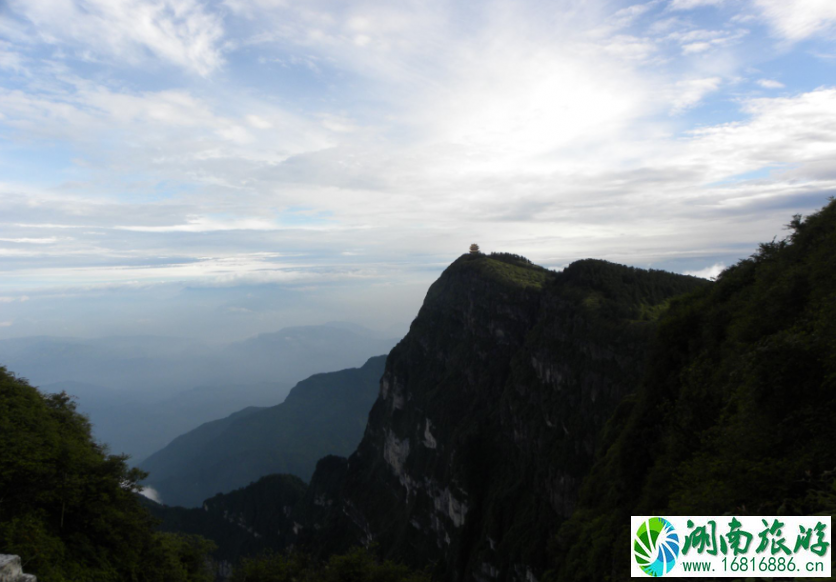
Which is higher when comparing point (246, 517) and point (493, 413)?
point (493, 413)

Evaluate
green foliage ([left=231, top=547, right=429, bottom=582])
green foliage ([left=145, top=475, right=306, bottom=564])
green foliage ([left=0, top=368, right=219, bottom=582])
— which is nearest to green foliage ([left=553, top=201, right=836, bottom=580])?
green foliage ([left=231, top=547, right=429, bottom=582])

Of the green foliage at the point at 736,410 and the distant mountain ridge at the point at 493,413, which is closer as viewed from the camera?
the green foliage at the point at 736,410

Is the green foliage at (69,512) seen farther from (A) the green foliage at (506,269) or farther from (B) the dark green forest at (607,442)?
(A) the green foliage at (506,269)

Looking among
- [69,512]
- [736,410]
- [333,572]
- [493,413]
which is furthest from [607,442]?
[493,413]

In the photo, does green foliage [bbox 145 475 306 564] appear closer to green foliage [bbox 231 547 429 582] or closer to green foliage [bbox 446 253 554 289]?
green foliage [bbox 446 253 554 289]

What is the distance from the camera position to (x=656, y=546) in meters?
11.0

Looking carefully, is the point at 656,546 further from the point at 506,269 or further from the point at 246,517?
the point at 246,517

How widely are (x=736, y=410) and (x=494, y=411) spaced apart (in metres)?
77.8

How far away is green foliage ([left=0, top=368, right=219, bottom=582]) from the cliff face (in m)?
50.2

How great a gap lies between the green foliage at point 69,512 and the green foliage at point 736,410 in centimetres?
2236

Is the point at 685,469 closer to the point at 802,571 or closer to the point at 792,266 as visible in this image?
the point at 802,571

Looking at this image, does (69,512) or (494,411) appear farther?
(494,411)

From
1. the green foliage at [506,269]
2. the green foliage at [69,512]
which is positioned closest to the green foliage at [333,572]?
the green foliage at [69,512]

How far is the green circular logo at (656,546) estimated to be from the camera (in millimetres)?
10633
